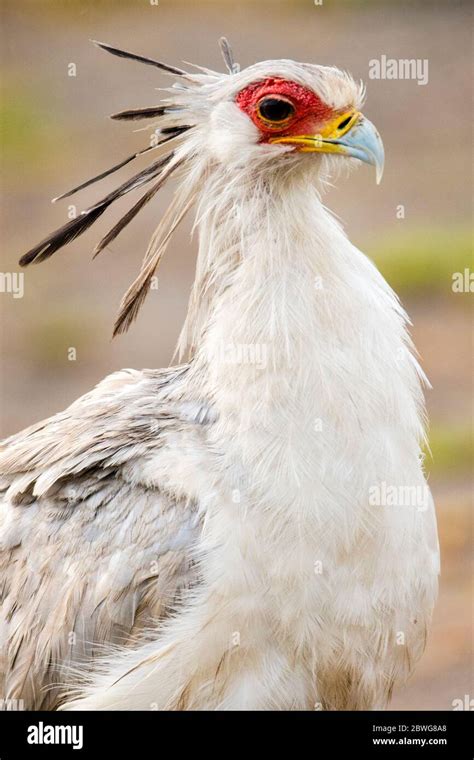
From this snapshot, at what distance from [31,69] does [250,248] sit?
4892 millimetres

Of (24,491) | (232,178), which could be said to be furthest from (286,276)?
(24,491)

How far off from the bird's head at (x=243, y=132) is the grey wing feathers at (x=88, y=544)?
1.11 ft

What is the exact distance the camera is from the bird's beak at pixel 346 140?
9.89ft

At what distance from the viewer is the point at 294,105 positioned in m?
3.00

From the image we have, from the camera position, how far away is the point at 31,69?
748 cm

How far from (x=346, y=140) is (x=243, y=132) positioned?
281 mm

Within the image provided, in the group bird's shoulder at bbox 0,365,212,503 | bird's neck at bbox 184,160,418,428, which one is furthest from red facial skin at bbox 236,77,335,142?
bird's shoulder at bbox 0,365,212,503

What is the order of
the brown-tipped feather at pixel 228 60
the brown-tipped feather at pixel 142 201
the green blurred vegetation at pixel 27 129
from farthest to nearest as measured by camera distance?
the green blurred vegetation at pixel 27 129, the brown-tipped feather at pixel 228 60, the brown-tipped feather at pixel 142 201

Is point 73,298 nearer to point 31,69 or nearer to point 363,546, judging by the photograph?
point 31,69

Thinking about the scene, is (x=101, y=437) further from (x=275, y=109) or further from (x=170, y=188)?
(x=170, y=188)

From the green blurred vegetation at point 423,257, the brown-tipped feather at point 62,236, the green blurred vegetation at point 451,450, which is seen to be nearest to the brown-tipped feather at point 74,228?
the brown-tipped feather at point 62,236

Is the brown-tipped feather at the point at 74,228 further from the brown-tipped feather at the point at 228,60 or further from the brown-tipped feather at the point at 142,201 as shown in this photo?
the brown-tipped feather at the point at 228,60
